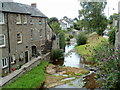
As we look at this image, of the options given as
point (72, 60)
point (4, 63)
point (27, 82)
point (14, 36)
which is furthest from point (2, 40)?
point (72, 60)

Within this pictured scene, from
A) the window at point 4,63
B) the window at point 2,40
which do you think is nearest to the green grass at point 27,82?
the window at point 4,63

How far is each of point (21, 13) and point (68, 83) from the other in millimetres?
11655

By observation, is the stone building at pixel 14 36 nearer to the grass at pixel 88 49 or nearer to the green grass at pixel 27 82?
the green grass at pixel 27 82

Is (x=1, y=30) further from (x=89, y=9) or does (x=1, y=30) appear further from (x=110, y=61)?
(x=89, y=9)

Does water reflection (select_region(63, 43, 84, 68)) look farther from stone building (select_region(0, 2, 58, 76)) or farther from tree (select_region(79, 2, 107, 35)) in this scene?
tree (select_region(79, 2, 107, 35))

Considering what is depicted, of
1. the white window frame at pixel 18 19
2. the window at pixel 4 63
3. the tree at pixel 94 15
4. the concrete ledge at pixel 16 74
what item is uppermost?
the tree at pixel 94 15

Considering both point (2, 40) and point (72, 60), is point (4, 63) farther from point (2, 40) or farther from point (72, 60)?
point (72, 60)

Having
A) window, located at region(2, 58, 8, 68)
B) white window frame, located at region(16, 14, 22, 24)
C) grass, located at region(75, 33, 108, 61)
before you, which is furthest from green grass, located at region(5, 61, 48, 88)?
grass, located at region(75, 33, 108, 61)

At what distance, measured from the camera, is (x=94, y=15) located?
46.6 metres

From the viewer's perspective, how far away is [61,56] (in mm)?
28781

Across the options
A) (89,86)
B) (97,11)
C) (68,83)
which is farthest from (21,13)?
(97,11)

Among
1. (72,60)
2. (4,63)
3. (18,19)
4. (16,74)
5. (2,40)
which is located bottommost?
(72,60)

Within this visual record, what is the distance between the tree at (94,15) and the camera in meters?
46.2

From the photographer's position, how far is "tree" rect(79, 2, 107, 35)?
46194 mm
